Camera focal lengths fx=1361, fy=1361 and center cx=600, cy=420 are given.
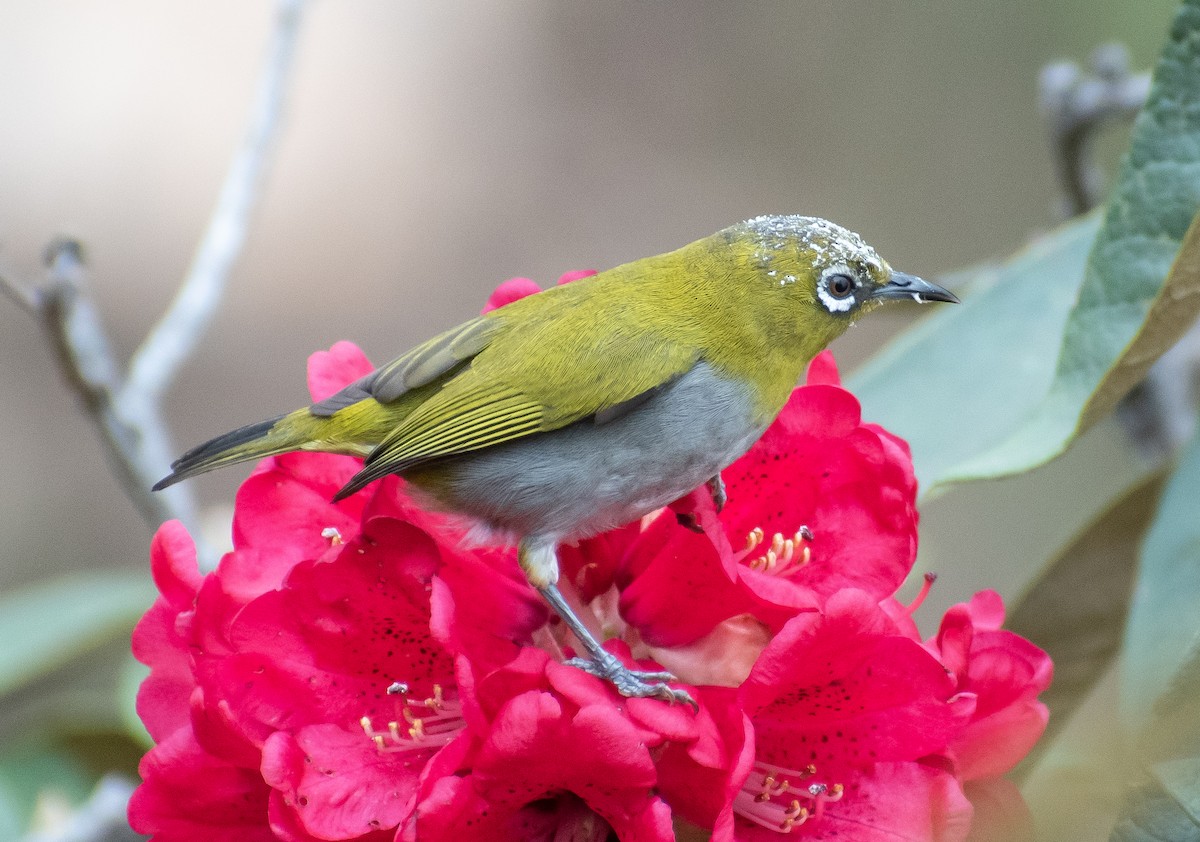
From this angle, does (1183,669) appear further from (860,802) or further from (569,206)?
(569,206)

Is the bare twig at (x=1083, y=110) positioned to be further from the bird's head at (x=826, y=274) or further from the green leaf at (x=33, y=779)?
the green leaf at (x=33, y=779)

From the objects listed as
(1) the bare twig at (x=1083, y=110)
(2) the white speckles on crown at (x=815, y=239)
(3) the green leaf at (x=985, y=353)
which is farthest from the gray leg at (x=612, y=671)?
(1) the bare twig at (x=1083, y=110)

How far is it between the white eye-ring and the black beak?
0.12 ft

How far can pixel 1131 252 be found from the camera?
1.82m

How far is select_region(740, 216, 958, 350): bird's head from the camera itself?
84.4 inches

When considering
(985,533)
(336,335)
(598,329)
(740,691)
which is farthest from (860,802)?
(336,335)

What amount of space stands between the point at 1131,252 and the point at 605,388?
78cm

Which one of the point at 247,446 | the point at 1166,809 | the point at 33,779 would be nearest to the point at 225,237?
the point at 247,446

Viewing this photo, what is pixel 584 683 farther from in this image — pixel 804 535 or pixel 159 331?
pixel 159 331

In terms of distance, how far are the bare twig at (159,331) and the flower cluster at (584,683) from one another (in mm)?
673

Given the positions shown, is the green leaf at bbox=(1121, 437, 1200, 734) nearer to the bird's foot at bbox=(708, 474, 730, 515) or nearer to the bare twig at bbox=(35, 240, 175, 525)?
the bird's foot at bbox=(708, 474, 730, 515)

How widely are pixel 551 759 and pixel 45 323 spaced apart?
4.52 feet

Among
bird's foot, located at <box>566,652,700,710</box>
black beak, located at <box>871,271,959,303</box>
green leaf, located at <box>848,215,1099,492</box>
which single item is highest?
black beak, located at <box>871,271,959,303</box>

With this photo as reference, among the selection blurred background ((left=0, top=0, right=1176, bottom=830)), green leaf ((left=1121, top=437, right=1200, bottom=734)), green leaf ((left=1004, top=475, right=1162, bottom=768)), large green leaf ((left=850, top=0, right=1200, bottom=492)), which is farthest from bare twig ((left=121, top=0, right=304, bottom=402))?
blurred background ((left=0, top=0, right=1176, bottom=830))
